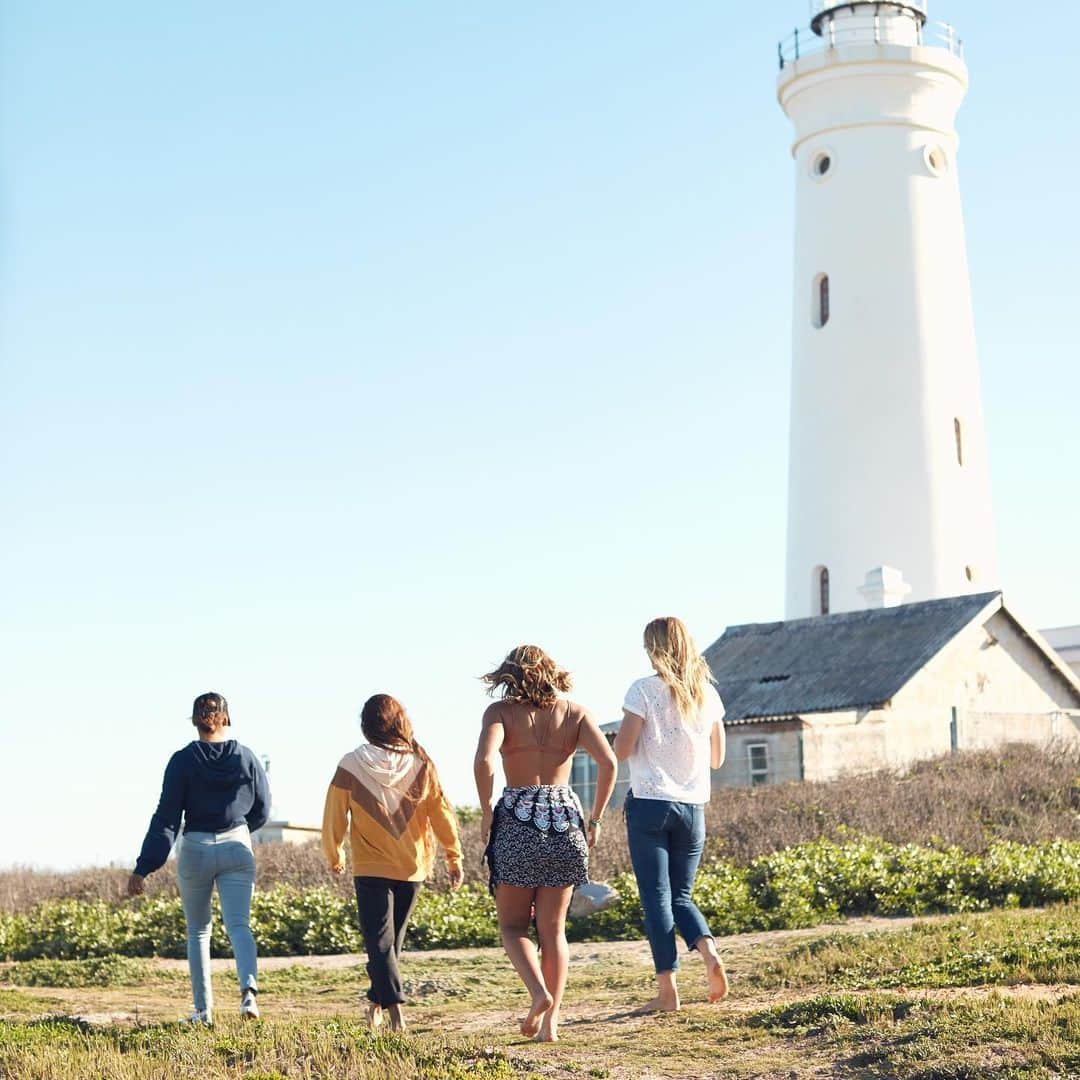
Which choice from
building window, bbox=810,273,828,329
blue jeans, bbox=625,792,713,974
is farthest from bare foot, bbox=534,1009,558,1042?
building window, bbox=810,273,828,329

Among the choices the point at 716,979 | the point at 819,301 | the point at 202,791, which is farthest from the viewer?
the point at 819,301

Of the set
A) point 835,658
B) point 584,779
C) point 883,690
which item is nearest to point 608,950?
point 883,690

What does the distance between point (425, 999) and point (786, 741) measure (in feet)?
58.1

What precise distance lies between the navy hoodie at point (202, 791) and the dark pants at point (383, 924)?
2.63ft

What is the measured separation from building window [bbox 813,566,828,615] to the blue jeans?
83.3ft

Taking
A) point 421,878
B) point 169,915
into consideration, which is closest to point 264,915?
point 169,915

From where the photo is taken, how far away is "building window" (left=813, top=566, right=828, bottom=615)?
3538cm

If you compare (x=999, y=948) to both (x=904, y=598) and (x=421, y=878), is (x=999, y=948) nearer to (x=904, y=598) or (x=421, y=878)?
(x=421, y=878)

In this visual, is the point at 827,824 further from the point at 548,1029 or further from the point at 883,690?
the point at 883,690

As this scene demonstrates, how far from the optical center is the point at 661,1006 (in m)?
10.4

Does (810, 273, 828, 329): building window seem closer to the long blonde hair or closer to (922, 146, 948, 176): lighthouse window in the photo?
(922, 146, 948, 176): lighthouse window

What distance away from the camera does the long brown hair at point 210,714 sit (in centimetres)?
1026

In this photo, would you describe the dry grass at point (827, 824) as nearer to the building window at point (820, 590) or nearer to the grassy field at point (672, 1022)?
the grassy field at point (672, 1022)

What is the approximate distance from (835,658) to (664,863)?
22.3m
